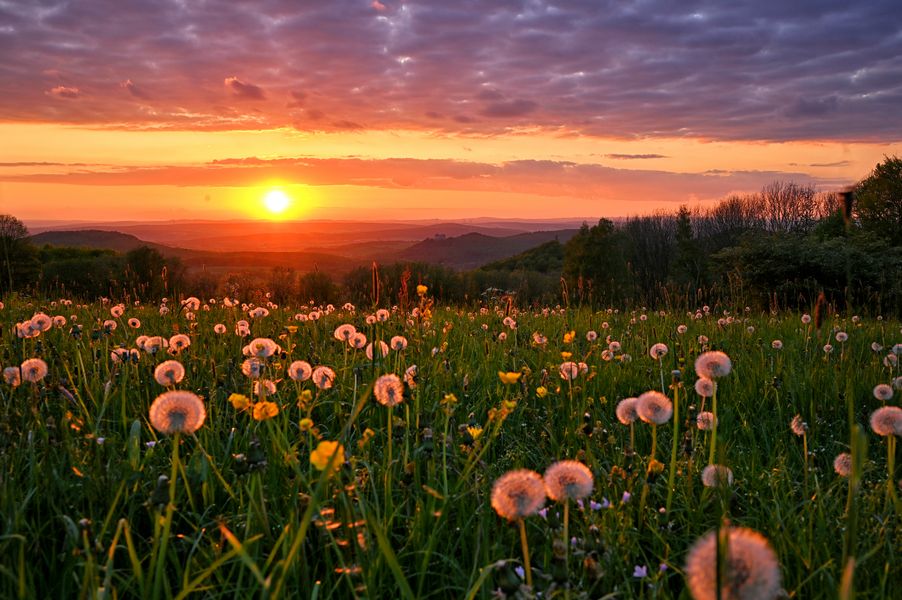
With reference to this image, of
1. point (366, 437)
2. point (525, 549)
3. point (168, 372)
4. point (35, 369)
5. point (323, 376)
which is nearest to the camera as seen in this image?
point (525, 549)

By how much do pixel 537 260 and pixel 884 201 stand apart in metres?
60.2

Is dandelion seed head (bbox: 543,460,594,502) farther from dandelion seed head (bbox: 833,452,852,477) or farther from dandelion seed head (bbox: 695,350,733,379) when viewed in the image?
dandelion seed head (bbox: 833,452,852,477)

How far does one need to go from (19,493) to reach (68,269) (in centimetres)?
5264

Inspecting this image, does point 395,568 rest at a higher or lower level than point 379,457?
higher

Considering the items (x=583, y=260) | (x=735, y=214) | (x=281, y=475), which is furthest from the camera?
(x=735, y=214)

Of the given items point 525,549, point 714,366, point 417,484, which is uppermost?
point 714,366

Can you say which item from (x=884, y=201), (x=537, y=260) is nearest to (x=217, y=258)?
(x=537, y=260)

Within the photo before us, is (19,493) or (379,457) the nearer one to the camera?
(19,493)

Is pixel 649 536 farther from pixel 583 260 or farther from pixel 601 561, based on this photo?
pixel 583 260

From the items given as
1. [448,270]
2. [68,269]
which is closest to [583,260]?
[448,270]

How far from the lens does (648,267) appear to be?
270ft

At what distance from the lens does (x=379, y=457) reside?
3.15 metres

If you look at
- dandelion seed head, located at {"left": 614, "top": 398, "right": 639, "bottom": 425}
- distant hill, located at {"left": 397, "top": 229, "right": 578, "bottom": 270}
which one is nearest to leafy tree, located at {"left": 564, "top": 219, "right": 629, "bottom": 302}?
dandelion seed head, located at {"left": 614, "top": 398, "right": 639, "bottom": 425}

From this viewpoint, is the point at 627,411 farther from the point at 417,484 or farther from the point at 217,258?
the point at 217,258
